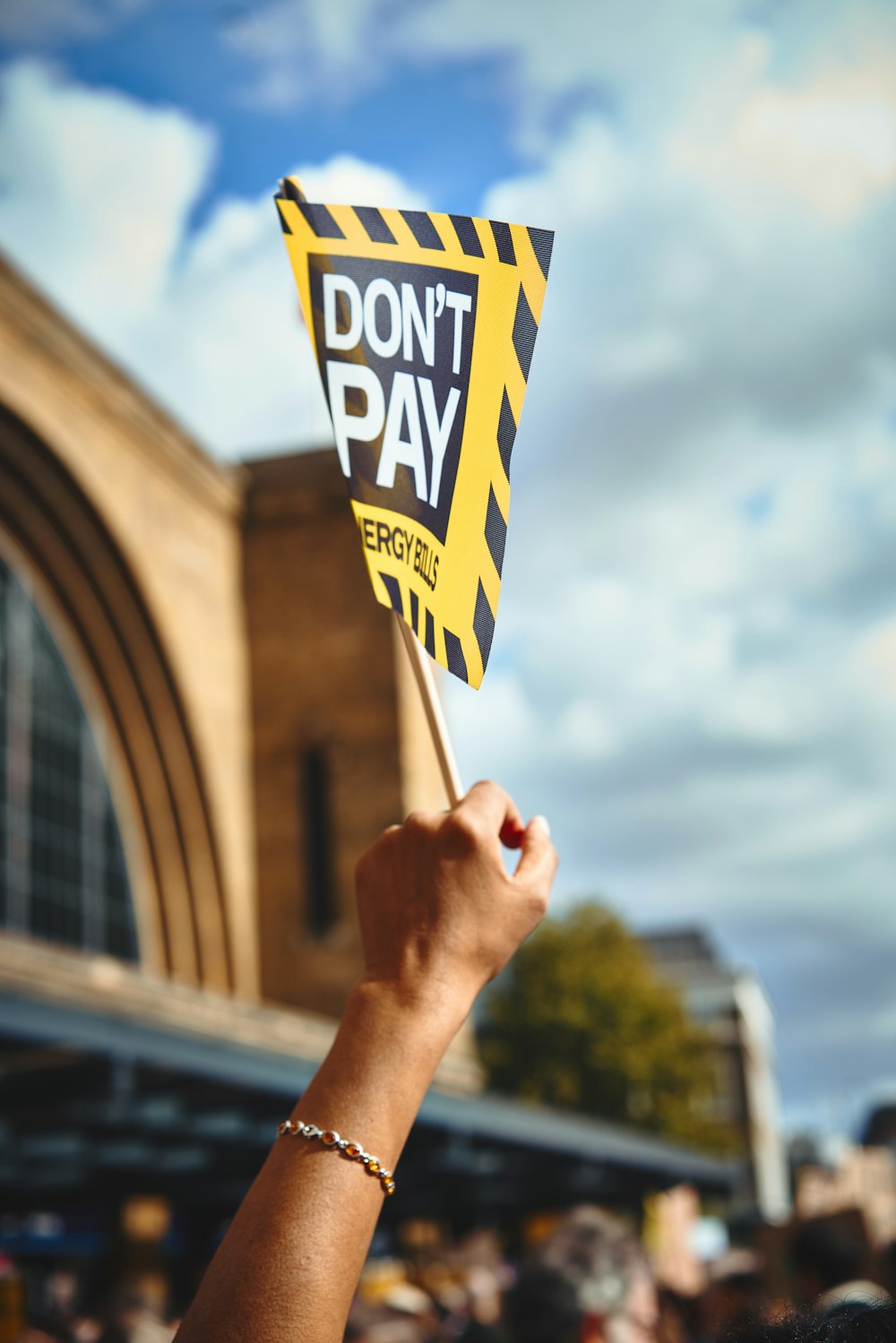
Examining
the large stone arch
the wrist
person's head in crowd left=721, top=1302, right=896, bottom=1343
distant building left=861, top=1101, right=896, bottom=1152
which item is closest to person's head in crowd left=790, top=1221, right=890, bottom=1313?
person's head in crowd left=721, top=1302, right=896, bottom=1343

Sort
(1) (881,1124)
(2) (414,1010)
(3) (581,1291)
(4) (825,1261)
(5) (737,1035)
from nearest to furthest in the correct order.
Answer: (2) (414,1010) → (3) (581,1291) → (4) (825,1261) → (5) (737,1035) → (1) (881,1124)

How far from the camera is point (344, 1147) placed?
130 centimetres

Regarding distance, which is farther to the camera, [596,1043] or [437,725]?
[596,1043]

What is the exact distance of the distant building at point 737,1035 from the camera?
7481 centimetres

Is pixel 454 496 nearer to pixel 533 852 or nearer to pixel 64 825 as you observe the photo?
pixel 533 852

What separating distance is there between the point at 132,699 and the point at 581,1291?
17777mm

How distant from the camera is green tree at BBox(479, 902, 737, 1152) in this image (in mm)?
33938

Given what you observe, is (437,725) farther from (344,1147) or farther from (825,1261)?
(825,1261)

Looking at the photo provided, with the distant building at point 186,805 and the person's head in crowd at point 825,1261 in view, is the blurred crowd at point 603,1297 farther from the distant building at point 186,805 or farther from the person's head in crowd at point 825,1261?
the distant building at point 186,805

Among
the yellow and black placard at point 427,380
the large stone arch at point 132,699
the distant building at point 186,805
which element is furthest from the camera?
the large stone arch at point 132,699

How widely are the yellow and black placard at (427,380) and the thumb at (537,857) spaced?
25 centimetres

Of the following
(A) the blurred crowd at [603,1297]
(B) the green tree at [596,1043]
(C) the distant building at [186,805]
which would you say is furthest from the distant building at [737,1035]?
(A) the blurred crowd at [603,1297]

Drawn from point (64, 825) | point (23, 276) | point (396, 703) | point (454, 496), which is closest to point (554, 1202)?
point (396, 703)

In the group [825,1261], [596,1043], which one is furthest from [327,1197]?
[596,1043]
